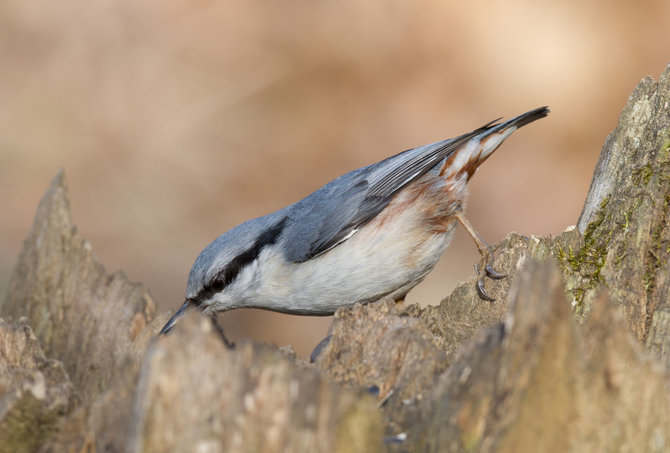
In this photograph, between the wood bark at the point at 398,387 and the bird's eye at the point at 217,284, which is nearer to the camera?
the wood bark at the point at 398,387

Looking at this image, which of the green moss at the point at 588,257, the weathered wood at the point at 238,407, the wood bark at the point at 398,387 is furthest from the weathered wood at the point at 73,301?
the green moss at the point at 588,257

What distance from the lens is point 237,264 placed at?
3.53 m

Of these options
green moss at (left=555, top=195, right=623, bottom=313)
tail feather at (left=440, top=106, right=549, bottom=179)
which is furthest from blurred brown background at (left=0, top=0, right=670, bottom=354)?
green moss at (left=555, top=195, right=623, bottom=313)

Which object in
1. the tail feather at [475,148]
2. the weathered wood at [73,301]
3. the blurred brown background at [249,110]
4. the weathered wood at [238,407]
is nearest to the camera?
the weathered wood at [238,407]

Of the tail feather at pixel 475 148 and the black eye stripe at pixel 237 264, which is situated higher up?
the tail feather at pixel 475 148

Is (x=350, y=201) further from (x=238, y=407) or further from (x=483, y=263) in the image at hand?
(x=238, y=407)

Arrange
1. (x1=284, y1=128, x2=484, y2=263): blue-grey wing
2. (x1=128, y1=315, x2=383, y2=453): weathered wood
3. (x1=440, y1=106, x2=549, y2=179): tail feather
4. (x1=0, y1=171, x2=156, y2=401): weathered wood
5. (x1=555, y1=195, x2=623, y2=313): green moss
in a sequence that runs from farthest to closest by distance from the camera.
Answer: (x1=440, y1=106, x2=549, y2=179): tail feather < (x1=284, y1=128, x2=484, y2=263): blue-grey wing < (x1=0, y1=171, x2=156, y2=401): weathered wood < (x1=555, y1=195, x2=623, y2=313): green moss < (x1=128, y1=315, x2=383, y2=453): weathered wood

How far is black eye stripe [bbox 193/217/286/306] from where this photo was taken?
3.50 metres

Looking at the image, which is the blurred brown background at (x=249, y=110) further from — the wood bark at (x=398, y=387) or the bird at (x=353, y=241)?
the wood bark at (x=398, y=387)

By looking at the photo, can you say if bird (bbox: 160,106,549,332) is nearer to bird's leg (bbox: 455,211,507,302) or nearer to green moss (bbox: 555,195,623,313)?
bird's leg (bbox: 455,211,507,302)

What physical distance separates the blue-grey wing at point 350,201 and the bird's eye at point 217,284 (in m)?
0.35

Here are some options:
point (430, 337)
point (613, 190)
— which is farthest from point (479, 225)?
point (430, 337)

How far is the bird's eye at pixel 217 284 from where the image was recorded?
138 inches

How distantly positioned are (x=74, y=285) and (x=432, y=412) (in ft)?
6.32
